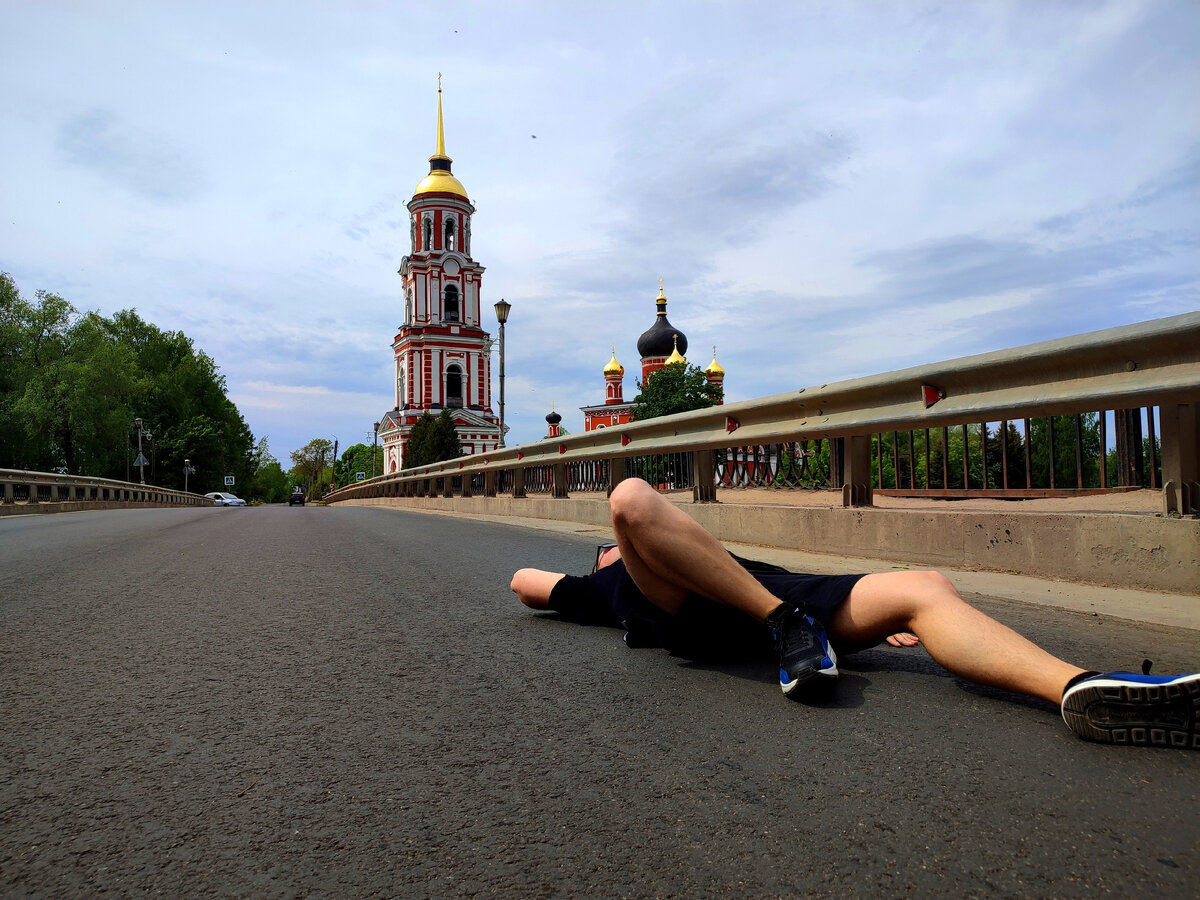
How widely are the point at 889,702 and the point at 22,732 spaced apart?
8.28 feet

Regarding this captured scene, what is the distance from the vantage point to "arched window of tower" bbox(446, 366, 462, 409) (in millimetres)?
79438

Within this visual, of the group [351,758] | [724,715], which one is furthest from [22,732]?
[724,715]

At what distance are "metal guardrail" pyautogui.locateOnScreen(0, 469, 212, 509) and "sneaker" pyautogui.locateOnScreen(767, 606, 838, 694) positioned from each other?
22025 millimetres

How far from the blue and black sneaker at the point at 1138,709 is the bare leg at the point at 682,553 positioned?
0.95 m

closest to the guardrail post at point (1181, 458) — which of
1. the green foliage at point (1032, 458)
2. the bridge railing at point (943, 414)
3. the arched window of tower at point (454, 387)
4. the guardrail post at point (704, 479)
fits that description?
the bridge railing at point (943, 414)

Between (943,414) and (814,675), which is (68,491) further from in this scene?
(814,675)

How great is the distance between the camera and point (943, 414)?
17.8ft

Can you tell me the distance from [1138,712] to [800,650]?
886 millimetres

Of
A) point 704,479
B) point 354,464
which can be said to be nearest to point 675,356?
point 704,479

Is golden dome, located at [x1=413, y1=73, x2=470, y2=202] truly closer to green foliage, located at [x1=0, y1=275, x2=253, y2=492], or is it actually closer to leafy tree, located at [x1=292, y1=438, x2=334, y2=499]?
green foliage, located at [x1=0, y1=275, x2=253, y2=492]

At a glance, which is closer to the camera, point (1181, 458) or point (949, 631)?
point (949, 631)

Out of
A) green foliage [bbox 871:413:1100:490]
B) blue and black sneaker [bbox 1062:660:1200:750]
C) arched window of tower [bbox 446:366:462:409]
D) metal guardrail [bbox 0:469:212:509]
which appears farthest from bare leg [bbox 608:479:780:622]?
arched window of tower [bbox 446:366:462:409]

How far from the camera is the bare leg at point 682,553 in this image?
2.95 metres

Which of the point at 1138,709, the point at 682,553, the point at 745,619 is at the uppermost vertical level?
the point at 682,553
